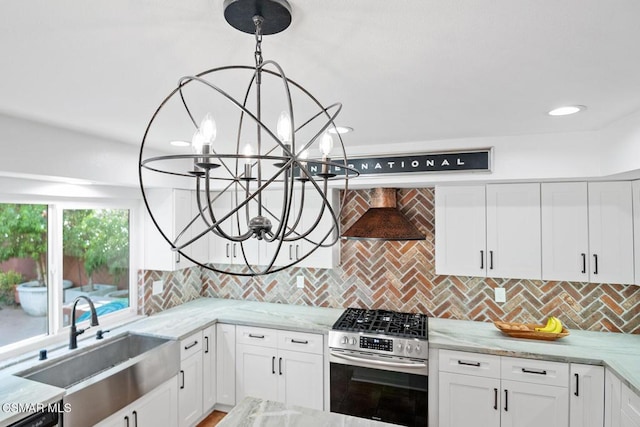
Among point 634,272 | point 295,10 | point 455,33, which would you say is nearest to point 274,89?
point 295,10

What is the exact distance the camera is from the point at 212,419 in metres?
3.21

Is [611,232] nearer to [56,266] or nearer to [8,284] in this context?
[56,266]

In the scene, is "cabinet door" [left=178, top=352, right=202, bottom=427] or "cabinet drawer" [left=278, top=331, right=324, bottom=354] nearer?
"cabinet door" [left=178, top=352, right=202, bottom=427]

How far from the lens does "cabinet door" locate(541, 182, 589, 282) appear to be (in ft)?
8.84

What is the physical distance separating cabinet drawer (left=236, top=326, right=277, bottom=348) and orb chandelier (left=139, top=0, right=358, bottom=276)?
2.20 ft

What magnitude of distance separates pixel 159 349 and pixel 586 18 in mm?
2975

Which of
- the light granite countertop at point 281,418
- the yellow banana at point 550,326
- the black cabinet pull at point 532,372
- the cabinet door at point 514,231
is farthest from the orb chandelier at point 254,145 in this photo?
the yellow banana at point 550,326

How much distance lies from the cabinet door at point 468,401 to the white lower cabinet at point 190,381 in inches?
77.8

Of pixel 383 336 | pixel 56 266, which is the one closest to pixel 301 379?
pixel 383 336

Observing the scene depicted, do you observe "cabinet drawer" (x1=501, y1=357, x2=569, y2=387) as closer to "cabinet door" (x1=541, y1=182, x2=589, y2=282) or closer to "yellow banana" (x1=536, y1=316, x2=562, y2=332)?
"yellow banana" (x1=536, y1=316, x2=562, y2=332)

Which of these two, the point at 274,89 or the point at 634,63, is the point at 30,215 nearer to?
the point at 274,89

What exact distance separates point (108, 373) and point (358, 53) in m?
2.34

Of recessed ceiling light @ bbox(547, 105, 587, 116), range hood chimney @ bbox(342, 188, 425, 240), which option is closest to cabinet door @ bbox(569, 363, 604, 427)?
range hood chimney @ bbox(342, 188, 425, 240)

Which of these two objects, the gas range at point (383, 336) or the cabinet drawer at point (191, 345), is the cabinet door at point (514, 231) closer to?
the gas range at point (383, 336)
